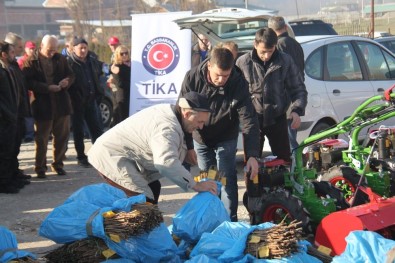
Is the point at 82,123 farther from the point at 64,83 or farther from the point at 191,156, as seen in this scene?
the point at 191,156

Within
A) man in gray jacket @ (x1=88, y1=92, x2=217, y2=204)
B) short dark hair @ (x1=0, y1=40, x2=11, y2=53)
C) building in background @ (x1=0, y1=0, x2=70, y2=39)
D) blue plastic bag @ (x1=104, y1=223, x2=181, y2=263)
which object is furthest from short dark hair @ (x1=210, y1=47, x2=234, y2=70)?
building in background @ (x1=0, y1=0, x2=70, y2=39)

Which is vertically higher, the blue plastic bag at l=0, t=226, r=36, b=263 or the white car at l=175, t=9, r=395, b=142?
the white car at l=175, t=9, r=395, b=142

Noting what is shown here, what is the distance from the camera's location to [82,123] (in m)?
10.3

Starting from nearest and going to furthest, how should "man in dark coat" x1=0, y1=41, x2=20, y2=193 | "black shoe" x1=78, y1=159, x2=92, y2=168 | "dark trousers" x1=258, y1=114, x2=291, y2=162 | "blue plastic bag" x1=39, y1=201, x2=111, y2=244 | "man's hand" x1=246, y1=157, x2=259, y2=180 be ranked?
1. "blue plastic bag" x1=39, y1=201, x2=111, y2=244
2. "man's hand" x1=246, y1=157, x2=259, y2=180
3. "dark trousers" x1=258, y1=114, x2=291, y2=162
4. "man in dark coat" x1=0, y1=41, x2=20, y2=193
5. "black shoe" x1=78, y1=159, x2=92, y2=168

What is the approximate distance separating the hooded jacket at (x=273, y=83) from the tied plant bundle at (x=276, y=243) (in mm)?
2533

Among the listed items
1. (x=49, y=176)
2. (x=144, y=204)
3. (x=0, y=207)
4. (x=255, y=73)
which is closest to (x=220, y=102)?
(x=255, y=73)

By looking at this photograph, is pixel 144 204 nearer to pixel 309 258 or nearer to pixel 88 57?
pixel 309 258

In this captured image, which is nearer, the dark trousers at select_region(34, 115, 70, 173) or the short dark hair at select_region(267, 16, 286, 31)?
the short dark hair at select_region(267, 16, 286, 31)

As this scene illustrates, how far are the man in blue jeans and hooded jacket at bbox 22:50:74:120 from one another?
3.71 metres

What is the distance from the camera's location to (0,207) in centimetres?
801

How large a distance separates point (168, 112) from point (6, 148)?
422 cm

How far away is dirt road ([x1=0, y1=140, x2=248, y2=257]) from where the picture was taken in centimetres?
683

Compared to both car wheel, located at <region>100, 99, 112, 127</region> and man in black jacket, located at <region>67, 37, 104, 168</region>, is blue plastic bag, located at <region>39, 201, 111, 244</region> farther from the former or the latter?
car wheel, located at <region>100, 99, 112, 127</region>

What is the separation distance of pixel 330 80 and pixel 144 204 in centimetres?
531
